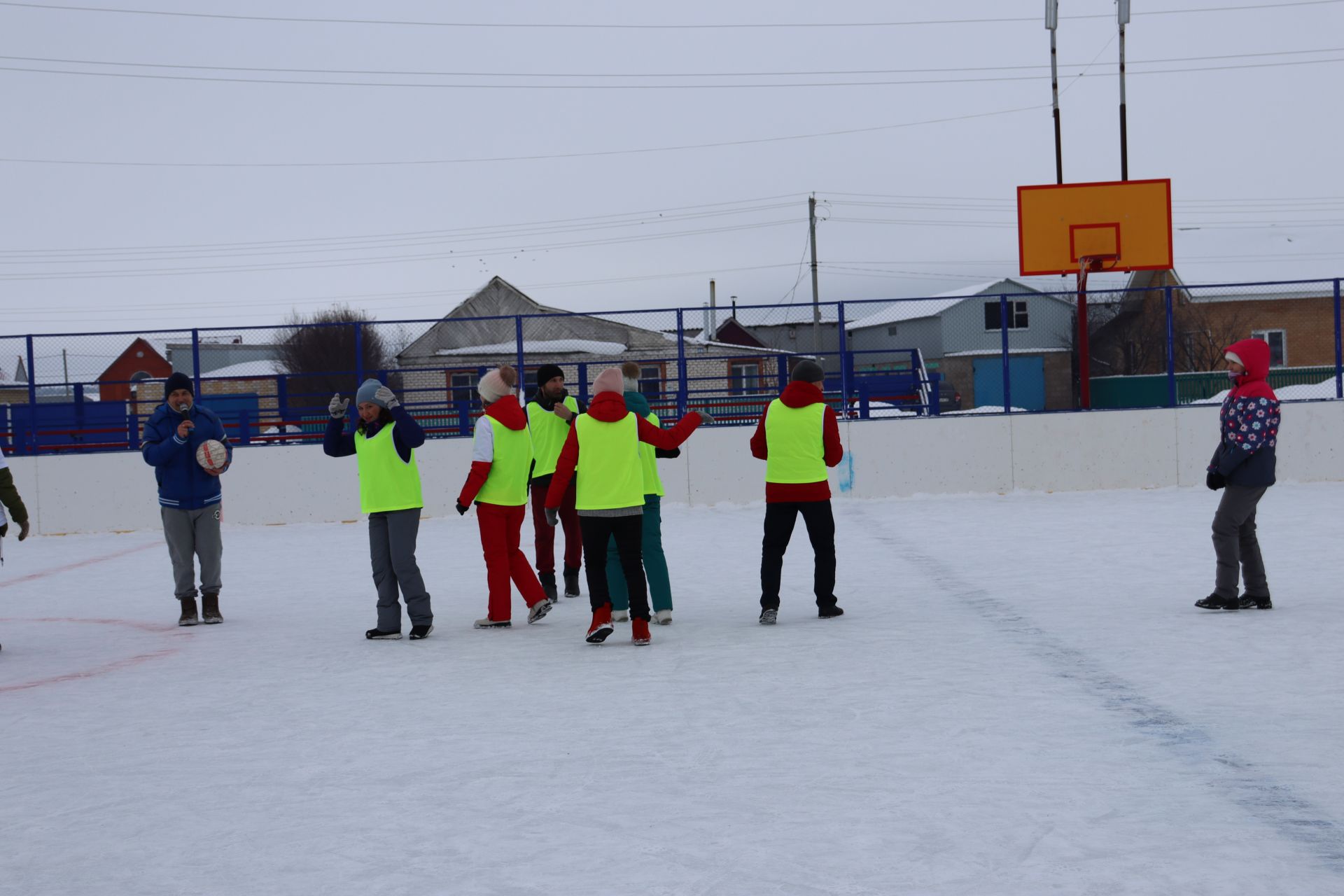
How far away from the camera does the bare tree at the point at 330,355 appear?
Answer: 56.4 feet

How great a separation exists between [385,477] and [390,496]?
118mm

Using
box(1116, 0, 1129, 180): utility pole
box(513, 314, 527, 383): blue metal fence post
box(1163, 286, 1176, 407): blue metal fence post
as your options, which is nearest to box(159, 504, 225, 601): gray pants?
box(513, 314, 527, 383): blue metal fence post

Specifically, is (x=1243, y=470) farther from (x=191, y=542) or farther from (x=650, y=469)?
(x=191, y=542)

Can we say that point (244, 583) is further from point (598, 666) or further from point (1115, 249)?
point (1115, 249)

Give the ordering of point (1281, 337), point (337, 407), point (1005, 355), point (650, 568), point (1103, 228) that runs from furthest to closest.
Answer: point (1281, 337)
point (1103, 228)
point (1005, 355)
point (650, 568)
point (337, 407)

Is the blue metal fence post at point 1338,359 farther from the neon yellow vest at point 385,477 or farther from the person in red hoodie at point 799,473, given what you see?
the neon yellow vest at point 385,477

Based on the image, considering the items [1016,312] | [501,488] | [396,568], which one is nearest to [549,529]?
[501,488]

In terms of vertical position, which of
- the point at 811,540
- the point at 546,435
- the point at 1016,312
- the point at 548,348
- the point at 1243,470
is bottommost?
the point at 811,540

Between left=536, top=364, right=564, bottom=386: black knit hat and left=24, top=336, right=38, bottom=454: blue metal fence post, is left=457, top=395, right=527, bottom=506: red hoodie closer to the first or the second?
left=536, top=364, right=564, bottom=386: black knit hat

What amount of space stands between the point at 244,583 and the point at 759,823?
7828 mm

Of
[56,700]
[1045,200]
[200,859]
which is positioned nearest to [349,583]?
[56,700]

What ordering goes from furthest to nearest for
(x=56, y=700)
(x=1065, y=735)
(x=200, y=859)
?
(x=56, y=700)
(x=1065, y=735)
(x=200, y=859)

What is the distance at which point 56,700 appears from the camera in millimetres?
6113

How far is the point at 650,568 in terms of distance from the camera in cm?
762
